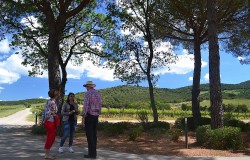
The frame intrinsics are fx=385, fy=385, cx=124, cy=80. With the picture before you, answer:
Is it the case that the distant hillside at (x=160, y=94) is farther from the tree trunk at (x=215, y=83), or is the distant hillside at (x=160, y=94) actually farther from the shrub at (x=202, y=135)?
the shrub at (x=202, y=135)

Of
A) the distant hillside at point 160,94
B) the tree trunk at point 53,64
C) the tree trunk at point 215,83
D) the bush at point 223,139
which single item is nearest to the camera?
the bush at point 223,139

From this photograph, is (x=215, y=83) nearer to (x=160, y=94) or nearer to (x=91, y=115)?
(x=91, y=115)

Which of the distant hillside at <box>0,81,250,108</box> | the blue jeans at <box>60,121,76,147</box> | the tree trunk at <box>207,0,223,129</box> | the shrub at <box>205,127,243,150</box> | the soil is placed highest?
the distant hillside at <box>0,81,250,108</box>

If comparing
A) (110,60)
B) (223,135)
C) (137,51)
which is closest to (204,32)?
(137,51)

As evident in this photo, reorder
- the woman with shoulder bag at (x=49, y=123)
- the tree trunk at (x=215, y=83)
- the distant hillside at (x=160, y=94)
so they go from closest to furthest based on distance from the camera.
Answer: the woman with shoulder bag at (x=49, y=123)
the tree trunk at (x=215, y=83)
the distant hillside at (x=160, y=94)

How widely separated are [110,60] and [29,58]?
22.1 feet

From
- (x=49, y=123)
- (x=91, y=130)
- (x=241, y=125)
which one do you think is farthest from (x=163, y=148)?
(x=241, y=125)

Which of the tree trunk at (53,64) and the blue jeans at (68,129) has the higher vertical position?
the tree trunk at (53,64)

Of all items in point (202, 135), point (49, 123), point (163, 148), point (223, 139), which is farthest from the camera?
point (202, 135)

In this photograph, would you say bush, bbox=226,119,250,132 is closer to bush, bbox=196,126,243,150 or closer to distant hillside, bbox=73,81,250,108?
bush, bbox=196,126,243,150

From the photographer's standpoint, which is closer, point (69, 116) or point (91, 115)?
point (91, 115)

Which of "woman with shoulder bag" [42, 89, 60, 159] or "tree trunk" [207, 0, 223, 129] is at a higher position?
"tree trunk" [207, 0, 223, 129]

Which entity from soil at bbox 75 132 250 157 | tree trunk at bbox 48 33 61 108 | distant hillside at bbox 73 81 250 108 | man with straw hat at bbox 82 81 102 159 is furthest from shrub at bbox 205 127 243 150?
distant hillside at bbox 73 81 250 108

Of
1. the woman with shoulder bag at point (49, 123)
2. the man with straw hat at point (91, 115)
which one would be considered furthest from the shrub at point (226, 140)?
the woman with shoulder bag at point (49, 123)
